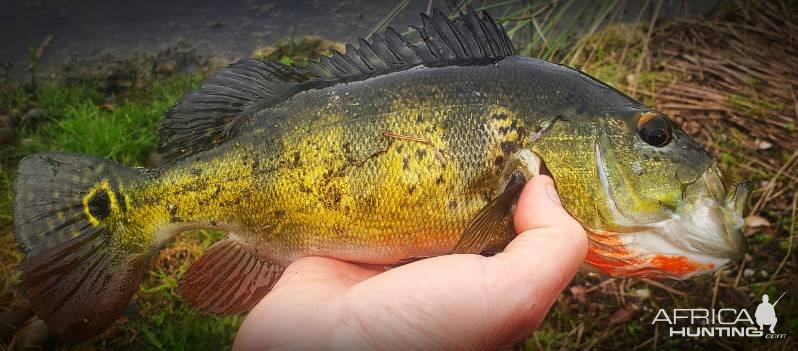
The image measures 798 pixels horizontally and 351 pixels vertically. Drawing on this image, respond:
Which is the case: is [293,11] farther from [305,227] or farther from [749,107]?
[749,107]

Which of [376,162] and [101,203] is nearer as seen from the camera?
[376,162]

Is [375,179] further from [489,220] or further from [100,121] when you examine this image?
[100,121]

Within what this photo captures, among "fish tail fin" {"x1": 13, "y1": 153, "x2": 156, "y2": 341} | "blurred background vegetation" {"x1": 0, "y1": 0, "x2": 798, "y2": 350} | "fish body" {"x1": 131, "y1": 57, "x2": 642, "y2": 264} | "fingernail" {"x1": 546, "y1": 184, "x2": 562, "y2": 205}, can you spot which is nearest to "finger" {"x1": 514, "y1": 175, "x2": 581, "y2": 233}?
"fingernail" {"x1": 546, "y1": 184, "x2": 562, "y2": 205}

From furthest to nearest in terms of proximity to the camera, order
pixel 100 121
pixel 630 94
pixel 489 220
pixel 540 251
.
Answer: pixel 100 121 → pixel 630 94 → pixel 489 220 → pixel 540 251

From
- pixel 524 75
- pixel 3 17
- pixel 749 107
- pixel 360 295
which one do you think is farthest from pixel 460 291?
pixel 3 17

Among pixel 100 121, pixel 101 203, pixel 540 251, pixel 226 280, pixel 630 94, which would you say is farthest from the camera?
pixel 100 121

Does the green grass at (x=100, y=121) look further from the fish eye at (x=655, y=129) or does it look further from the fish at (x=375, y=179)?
the fish eye at (x=655, y=129)

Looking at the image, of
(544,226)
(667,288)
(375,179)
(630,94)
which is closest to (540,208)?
(544,226)
